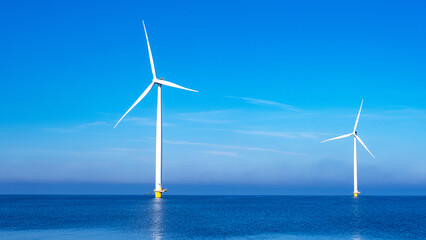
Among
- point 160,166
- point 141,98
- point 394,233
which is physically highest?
point 141,98

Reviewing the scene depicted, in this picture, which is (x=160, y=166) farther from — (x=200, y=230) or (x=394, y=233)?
(x=394, y=233)

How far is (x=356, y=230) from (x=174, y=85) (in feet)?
220

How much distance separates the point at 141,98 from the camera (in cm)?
12100

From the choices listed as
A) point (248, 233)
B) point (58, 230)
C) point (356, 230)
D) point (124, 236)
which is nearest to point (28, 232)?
point (58, 230)

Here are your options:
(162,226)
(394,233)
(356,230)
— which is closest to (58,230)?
(162,226)

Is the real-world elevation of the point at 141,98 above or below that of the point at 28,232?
above

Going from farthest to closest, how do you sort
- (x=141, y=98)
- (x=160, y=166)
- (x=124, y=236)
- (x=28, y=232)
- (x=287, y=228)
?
(x=160, y=166) < (x=141, y=98) < (x=287, y=228) < (x=28, y=232) < (x=124, y=236)

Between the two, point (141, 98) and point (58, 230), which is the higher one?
point (141, 98)

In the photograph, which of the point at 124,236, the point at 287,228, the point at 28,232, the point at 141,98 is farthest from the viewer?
the point at 141,98

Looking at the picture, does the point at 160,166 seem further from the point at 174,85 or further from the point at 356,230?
the point at 356,230

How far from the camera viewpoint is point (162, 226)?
7475cm

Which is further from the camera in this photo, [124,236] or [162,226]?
[162,226]

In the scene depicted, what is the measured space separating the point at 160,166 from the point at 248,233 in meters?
67.4

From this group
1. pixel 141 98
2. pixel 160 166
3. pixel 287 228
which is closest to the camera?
pixel 287 228
